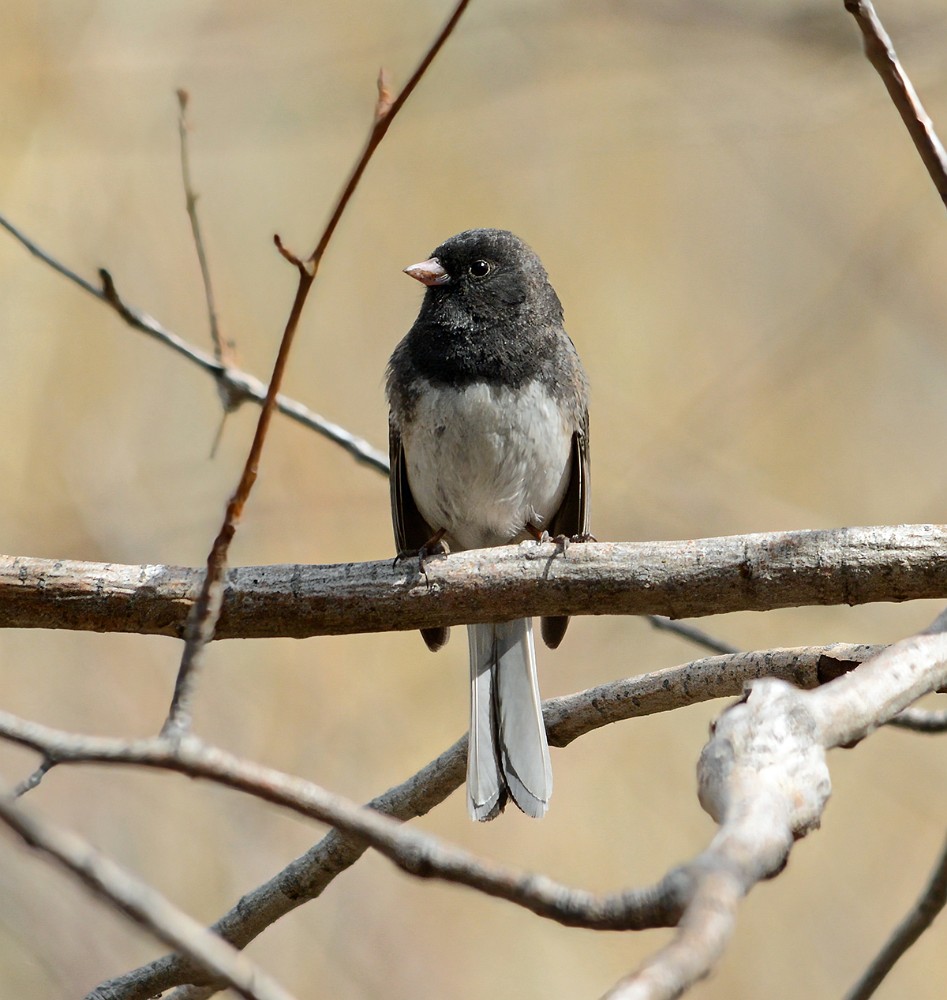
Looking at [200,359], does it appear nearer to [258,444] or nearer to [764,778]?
[258,444]

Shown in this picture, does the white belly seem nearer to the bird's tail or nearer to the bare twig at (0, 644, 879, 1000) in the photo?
the bird's tail

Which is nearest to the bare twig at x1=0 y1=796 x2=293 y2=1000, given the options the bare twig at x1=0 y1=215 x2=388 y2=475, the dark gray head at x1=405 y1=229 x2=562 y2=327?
the bare twig at x1=0 y1=215 x2=388 y2=475

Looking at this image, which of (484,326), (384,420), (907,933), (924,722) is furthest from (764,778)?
(384,420)

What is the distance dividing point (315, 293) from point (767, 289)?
8.04 ft

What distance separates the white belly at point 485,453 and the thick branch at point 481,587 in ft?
2.96

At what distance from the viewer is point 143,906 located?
94 centimetres

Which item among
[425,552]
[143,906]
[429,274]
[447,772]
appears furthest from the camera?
[429,274]

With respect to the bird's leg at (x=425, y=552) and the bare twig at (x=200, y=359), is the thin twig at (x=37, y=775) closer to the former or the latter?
the bird's leg at (x=425, y=552)

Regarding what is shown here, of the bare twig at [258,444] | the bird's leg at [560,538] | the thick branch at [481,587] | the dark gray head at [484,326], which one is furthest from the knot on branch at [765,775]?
the dark gray head at [484,326]

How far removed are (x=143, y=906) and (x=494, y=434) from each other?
2.60 m

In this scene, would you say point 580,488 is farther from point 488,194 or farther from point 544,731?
point 488,194

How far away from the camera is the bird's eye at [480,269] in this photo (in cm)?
386

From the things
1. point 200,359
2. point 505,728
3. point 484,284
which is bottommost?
point 505,728

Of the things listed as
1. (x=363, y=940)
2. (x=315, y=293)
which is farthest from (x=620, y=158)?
(x=363, y=940)
